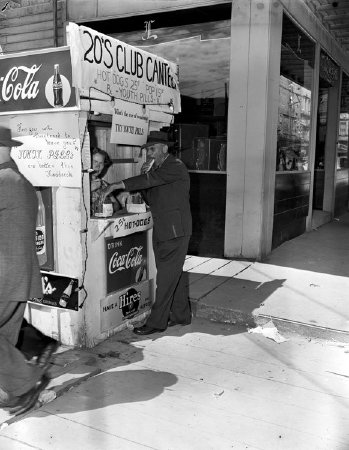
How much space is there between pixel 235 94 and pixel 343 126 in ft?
21.6

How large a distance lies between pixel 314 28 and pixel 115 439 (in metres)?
8.53

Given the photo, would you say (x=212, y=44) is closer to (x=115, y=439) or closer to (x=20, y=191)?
(x=20, y=191)

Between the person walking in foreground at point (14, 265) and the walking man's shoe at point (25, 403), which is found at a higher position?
the person walking in foreground at point (14, 265)

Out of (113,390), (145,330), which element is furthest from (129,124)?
(113,390)

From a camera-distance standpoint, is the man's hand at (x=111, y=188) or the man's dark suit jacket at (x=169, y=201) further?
the man's dark suit jacket at (x=169, y=201)

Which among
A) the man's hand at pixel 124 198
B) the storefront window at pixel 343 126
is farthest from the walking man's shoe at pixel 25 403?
the storefront window at pixel 343 126

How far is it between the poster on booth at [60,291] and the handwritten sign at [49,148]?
84 centimetres

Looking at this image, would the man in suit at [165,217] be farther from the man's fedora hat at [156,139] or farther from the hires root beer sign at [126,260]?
the hires root beer sign at [126,260]

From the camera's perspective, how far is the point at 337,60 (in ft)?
37.1

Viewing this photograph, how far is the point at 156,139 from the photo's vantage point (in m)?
4.73

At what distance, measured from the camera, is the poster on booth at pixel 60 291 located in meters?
4.24

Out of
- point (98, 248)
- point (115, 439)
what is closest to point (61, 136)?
point (98, 248)

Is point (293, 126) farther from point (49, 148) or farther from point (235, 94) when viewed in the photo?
point (49, 148)

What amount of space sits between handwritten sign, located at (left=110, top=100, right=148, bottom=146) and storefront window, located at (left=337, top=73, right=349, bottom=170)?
342 inches
